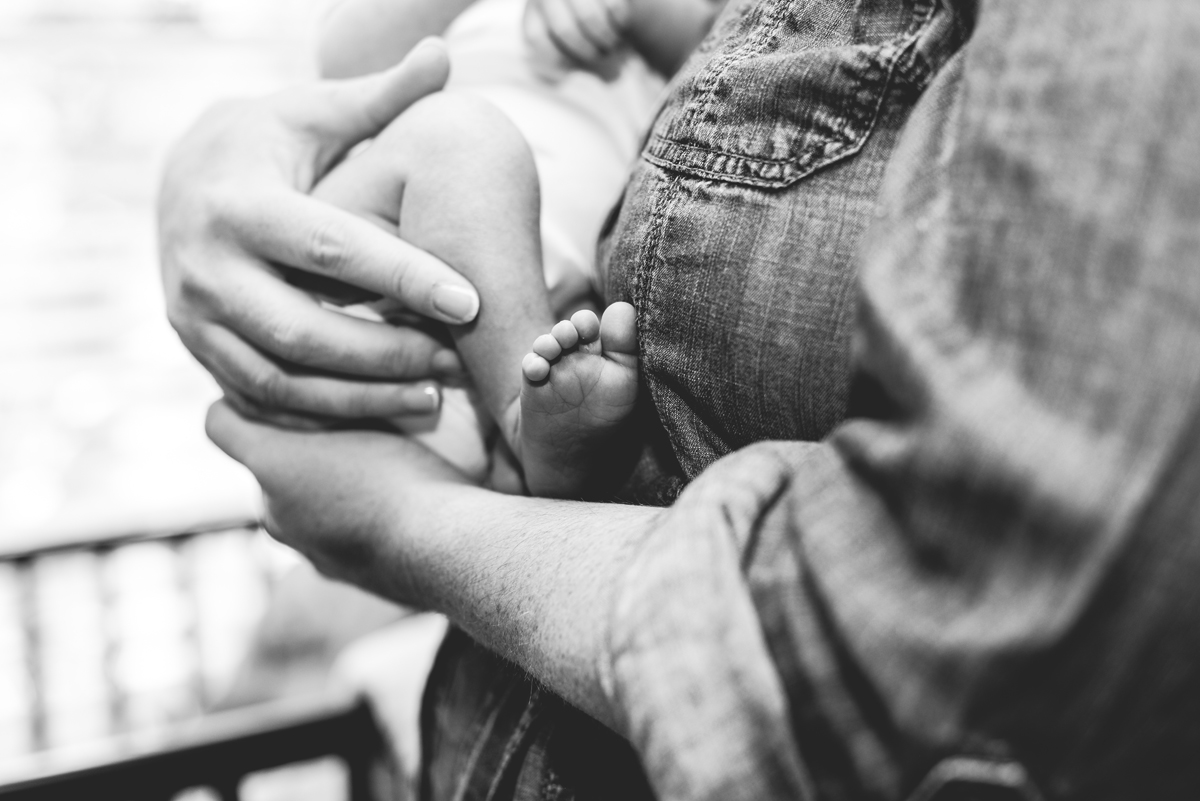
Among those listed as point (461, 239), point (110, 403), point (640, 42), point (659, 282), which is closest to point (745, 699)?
point (659, 282)

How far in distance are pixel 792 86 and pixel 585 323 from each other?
21 cm

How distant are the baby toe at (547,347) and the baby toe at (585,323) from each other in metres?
0.02

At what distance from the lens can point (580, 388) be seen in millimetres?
610

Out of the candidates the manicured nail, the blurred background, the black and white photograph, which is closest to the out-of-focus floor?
the blurred background

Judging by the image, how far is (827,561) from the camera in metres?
0.34

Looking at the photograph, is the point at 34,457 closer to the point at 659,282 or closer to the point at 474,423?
the point at 474,423

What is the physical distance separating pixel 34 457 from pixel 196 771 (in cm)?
245

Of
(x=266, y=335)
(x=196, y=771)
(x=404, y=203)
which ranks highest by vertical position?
(x=404, y=203)

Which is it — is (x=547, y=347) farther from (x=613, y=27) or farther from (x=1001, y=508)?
(x=613, y=27)

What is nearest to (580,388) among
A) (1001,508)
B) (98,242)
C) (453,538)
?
(453,538)

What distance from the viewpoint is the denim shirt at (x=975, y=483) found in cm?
28

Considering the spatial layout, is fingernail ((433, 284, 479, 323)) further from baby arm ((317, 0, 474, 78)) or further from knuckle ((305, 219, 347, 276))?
baby arm ((317, 0, 474, 78))

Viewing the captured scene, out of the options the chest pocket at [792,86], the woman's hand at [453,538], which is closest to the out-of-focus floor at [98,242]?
the woman's hand at [453,538]

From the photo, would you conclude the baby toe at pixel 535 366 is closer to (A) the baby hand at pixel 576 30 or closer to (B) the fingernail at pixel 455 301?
(B) the fingernail at pixel 455 301
